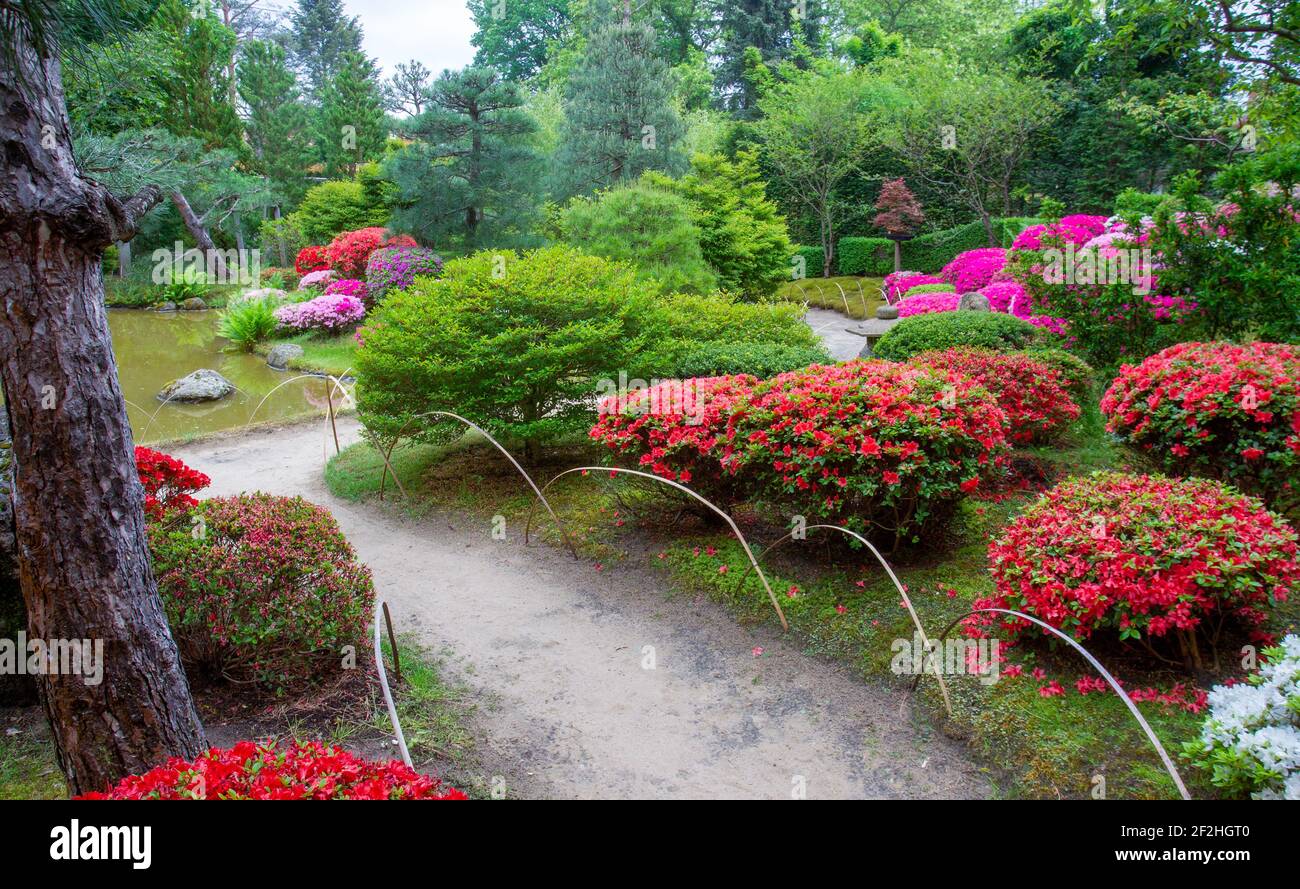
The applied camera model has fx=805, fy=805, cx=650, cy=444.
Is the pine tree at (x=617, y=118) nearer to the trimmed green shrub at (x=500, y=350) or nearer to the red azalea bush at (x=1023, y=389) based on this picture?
the trimmed green shrub at (x=500, y=350)

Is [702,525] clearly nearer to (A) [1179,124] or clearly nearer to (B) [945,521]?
(B) [945,521]

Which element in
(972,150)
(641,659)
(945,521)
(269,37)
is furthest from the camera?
(269,37)

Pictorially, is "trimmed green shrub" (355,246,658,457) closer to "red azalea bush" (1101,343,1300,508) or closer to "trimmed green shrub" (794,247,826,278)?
"red azalea bush" (1101,343,1300,508)

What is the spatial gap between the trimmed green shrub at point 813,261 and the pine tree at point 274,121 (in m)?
17.8

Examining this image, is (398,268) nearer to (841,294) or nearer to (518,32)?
(841,294)

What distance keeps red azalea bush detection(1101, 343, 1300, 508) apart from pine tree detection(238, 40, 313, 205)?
92.8 feet

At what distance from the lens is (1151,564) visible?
378cm

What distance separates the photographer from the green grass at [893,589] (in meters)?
3.49

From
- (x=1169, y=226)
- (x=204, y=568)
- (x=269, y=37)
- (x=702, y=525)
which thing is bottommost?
(x=702, y=525)

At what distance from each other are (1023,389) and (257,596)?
580cm

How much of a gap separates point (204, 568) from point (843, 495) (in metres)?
3.62

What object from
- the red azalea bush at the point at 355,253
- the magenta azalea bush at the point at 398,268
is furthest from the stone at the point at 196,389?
the red azalea bush at the point at 355,253

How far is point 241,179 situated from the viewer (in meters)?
21.5
